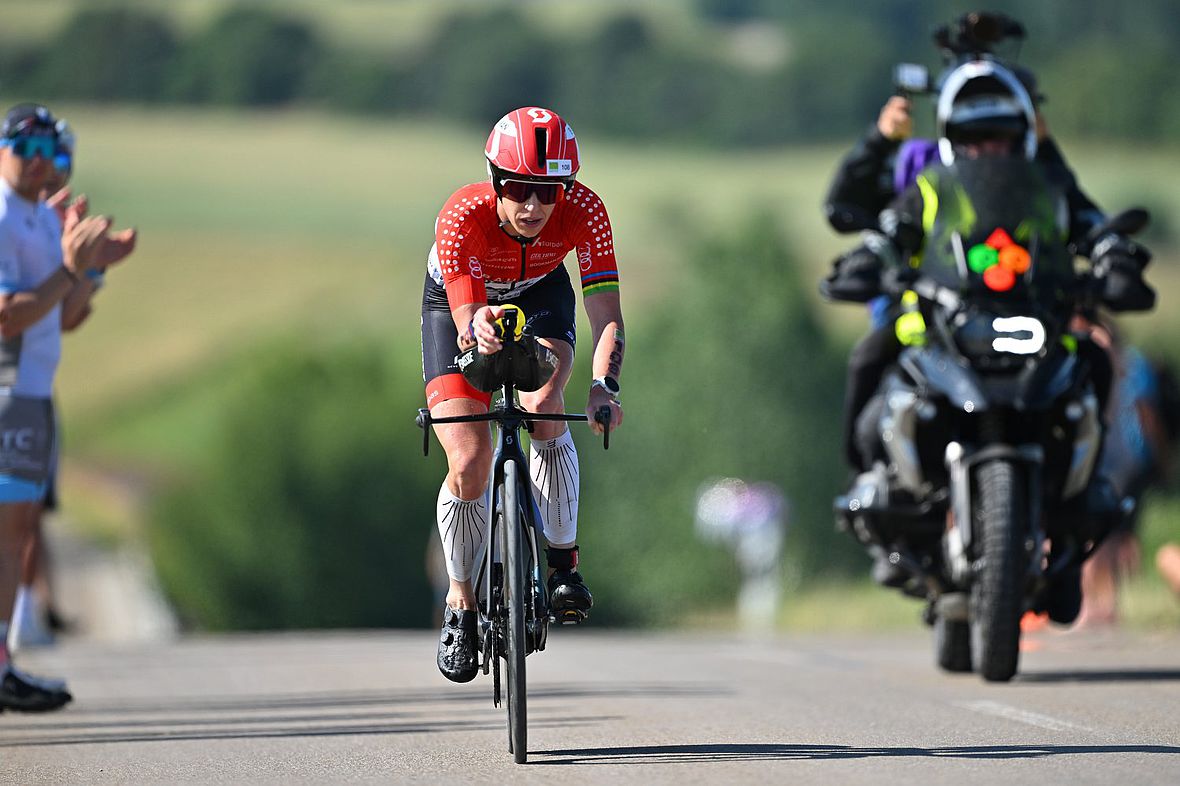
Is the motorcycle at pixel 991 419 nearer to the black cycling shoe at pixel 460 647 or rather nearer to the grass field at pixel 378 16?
the black cycling shoe at pixel 460 647

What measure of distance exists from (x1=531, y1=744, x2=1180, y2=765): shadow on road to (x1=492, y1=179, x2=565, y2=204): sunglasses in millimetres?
1904

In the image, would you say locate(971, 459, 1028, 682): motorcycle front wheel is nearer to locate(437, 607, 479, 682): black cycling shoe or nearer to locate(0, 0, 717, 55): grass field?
locate(437, 607, 479, 682): black cycling shoe

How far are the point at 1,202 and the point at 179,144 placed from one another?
103592mm

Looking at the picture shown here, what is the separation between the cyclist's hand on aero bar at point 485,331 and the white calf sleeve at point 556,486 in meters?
0.57

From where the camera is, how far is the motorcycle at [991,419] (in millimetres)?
8914

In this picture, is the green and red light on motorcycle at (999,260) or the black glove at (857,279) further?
the black glove at (857,279)

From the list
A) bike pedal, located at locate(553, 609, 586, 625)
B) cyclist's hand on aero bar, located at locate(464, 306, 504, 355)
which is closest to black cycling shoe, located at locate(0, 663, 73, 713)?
bike pedal, located at locate(553, 609, 586, 625)

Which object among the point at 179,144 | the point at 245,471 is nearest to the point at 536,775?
the point at 245,471

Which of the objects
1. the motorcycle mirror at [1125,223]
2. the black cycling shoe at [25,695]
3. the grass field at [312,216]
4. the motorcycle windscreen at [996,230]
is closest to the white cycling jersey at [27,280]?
the black cycling shoe at [25,695]

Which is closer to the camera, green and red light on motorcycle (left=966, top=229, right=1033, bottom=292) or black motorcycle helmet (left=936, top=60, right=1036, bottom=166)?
green and red light on motorcycle (left=966, top=229, right=1033, bottom=292)

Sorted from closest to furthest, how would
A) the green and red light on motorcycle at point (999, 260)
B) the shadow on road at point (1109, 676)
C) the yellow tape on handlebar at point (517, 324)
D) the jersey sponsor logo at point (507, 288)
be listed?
the yellow tape on handlebar at point (517, 324) < the jersey sponsor logo at point (507, 288) < the green and red light on motorcycle at point (999, 260) < the shadow on road at point (1109, 676)

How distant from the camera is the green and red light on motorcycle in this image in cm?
928

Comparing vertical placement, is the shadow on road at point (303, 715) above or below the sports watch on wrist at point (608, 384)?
below

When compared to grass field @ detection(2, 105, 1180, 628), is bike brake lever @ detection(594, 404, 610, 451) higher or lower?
lower
